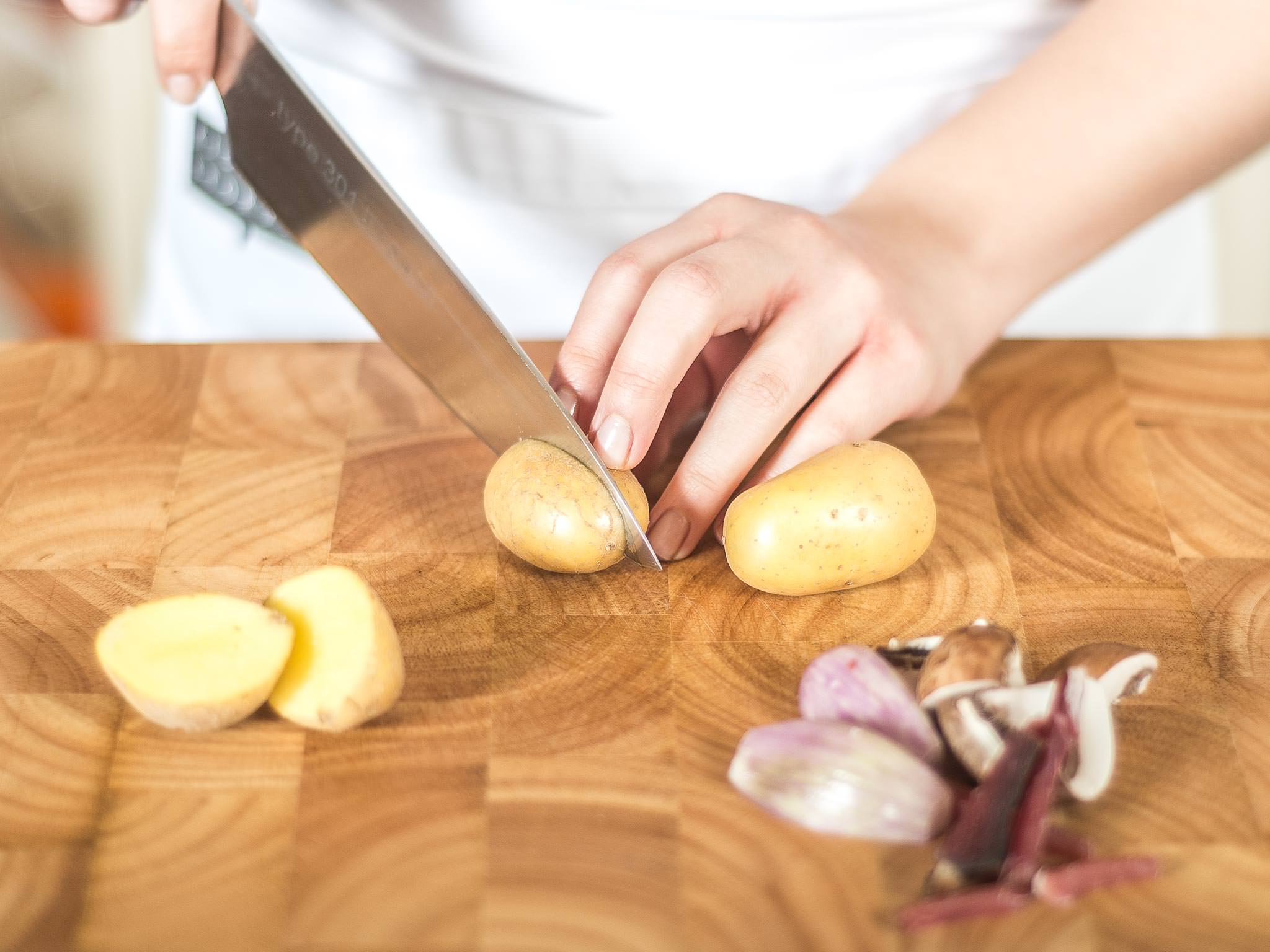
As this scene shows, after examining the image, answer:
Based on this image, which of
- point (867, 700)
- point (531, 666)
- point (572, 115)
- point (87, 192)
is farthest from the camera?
point (87, 192)

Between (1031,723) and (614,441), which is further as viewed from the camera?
(614,441)

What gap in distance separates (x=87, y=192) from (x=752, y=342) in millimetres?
1850

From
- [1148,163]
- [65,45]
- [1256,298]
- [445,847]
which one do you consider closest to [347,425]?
[445,847]

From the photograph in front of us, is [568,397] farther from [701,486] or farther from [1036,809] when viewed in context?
[1036,809]

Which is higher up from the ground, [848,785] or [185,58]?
[185,58]

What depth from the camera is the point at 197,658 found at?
95 centimetres

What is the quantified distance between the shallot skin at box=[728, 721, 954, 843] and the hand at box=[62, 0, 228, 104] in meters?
0.77

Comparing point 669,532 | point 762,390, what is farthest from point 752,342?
point 669,532

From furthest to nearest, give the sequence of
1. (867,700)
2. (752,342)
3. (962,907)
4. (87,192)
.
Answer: (87,192), (752,342), (867,700), (962,907)

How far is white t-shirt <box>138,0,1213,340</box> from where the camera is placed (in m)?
1.46

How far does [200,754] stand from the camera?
0.96 metres

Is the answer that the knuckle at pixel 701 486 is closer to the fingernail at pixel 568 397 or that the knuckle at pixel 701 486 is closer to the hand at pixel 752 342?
the hand at pixel 752 342

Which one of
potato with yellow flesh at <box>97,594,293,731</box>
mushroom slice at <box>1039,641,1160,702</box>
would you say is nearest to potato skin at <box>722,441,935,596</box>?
mushroom slice at <box>1039,641,1160,702</box>

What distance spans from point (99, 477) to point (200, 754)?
0.39 m
